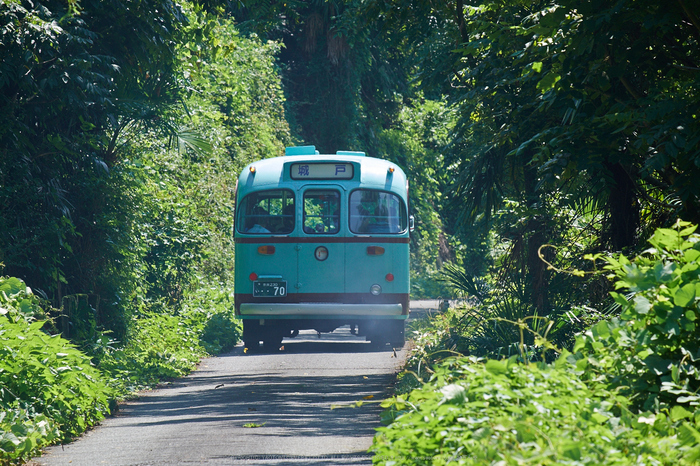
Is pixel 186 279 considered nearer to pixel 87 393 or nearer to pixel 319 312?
pixel 319 312

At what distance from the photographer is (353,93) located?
97.7ft

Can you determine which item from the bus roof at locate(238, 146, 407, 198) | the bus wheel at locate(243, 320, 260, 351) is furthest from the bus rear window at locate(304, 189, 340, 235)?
the bus wheel at locate(243, 320, 260, 351)

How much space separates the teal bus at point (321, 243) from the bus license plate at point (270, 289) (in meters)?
0.02

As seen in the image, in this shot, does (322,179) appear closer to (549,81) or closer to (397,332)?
(397,332)

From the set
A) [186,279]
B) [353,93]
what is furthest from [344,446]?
[353,93]

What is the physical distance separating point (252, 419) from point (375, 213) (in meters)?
6.17

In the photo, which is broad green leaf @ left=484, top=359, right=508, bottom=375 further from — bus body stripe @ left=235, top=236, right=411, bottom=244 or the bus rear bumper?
bus body stripe @ left=235, top=236, right=411, bottom=244

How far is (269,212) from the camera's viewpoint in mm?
14812

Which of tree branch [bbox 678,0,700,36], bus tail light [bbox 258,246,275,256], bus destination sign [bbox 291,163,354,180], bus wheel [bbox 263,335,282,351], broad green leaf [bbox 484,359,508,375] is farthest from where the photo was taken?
bus wheel [bbox 263,335,282,351]

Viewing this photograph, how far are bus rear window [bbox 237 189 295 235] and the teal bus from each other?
0.06 ft

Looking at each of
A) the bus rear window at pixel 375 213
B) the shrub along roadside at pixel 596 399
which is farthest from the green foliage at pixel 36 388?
the bus rear window at pixel 375 213

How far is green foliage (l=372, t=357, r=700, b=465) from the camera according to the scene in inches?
159

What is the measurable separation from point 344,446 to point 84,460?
2.26 m

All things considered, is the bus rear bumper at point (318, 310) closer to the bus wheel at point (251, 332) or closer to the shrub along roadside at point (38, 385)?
the bus wheel at point (251, 332)
